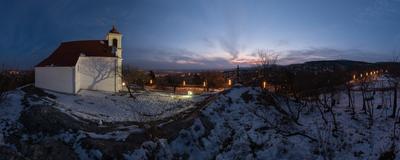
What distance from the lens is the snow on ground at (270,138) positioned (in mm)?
19359

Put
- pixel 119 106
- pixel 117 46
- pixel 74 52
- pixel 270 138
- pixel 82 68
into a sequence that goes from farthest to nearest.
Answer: pixel 117 46 → pixel 74 52 → pixel 82 68 → pixel 119 106 → pixel 270 138

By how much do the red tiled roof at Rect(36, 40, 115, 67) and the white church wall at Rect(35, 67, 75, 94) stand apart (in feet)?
2.22

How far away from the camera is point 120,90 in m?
39.5

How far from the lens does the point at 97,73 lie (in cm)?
3700

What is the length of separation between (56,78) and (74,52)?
3815 millimetres

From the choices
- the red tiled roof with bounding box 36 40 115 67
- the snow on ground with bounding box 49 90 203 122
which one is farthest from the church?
the snow on ground with bounding box 49 90 203 122

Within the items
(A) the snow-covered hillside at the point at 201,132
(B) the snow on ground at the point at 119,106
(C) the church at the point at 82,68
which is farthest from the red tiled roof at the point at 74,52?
(A) the snow-covered hillside at the point at 201,132

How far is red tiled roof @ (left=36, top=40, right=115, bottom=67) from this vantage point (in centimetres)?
3597

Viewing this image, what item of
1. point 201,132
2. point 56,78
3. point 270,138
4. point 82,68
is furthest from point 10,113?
point 270,138

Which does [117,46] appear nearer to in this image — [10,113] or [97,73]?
[97,73]

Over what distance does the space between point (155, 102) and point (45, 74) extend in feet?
47.1

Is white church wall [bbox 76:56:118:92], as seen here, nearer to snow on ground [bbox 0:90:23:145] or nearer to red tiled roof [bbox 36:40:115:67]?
red tiled roof [bbox 36:40:115:67]

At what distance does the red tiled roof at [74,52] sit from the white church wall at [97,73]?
705mm

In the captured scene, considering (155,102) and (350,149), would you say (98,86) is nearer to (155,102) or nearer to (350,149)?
(155,102)
